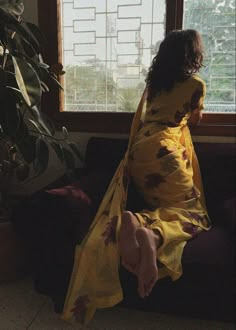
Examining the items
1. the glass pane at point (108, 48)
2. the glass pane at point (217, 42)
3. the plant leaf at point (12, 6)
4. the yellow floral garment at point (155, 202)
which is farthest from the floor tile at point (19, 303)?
the glass pane at point (217, 42)

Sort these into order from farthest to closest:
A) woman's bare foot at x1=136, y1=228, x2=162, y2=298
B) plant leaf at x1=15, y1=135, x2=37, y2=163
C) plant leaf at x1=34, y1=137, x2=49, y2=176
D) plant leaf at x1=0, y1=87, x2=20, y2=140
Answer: plant leaf at x1=34, y1=137, x2=49, y2=176
plant leaf at x1=15, y1=135, x2=37, y2=163
plant leaf at x1=0, y1=87, x2=20, y2=140
woman's bare foot at x1=136, y1=228, x2=162, y2=298

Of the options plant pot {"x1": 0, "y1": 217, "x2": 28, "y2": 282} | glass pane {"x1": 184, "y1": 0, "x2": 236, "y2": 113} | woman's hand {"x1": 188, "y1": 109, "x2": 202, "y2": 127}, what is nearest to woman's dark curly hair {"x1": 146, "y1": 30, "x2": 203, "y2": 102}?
woman's hand {"x1": 188, "y1": 109, "x2": 202, "y2": 127}

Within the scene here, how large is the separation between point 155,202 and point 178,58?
0.67 m

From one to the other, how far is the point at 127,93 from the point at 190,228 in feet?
3.24

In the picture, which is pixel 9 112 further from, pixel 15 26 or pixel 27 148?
pixel 15 26

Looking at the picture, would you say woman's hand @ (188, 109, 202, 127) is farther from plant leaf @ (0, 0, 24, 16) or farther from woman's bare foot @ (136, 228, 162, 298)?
plant leaf @ (0, 0, 24, 16)

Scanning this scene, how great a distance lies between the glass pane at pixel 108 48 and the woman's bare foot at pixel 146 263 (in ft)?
3.34

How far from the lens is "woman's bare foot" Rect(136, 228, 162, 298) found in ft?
4.21

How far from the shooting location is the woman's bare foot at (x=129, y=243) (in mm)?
1321

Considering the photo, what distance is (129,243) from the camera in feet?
4.35

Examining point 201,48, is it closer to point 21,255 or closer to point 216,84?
point 216,84

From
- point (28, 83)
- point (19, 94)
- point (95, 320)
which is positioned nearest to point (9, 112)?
point (19, 94)

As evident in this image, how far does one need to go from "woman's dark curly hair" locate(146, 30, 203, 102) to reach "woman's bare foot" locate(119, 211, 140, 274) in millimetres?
665

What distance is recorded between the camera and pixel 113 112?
2127mm
